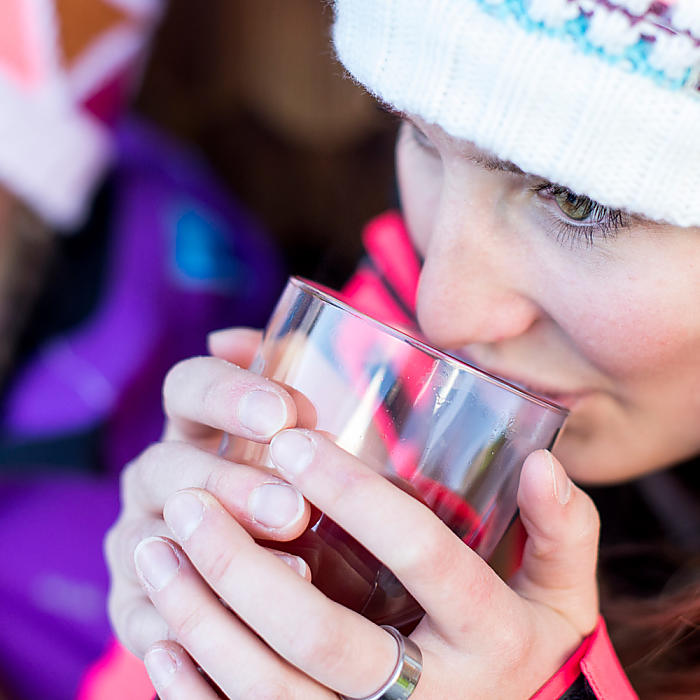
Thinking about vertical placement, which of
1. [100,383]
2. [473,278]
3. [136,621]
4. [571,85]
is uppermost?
[571,85]

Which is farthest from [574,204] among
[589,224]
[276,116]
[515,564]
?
[276,116]

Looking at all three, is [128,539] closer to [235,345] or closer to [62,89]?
[235,345]

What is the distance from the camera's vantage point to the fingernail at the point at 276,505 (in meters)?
0.49

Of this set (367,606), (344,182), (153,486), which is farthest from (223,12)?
(367,606)

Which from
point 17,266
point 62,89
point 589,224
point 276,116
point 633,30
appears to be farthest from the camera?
point 276,116

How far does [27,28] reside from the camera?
1.12 meters

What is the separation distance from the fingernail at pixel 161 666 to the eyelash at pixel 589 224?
1.23 ft

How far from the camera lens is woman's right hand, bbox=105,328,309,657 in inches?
19.5

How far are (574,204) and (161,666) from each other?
401mm

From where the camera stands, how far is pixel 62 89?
118cm

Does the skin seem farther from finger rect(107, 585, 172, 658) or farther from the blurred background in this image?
the blurred background

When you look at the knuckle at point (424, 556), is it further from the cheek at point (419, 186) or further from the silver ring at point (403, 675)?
the cheek at point (419, 186)

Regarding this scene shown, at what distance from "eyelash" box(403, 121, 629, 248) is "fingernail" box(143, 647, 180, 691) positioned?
0.37 m

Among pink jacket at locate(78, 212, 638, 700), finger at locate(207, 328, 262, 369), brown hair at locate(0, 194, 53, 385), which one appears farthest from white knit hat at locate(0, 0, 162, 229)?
finger at locate(207, 328, 262, 369)
